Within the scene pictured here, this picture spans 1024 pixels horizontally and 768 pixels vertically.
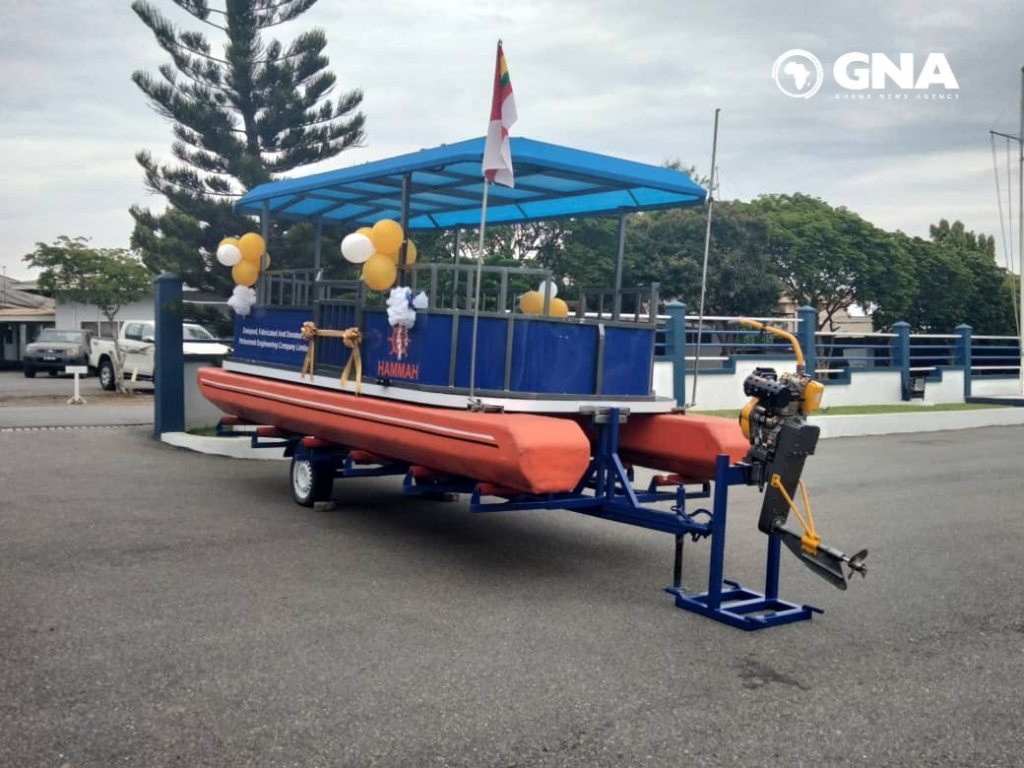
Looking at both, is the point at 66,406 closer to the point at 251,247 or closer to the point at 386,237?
the point at 251,247

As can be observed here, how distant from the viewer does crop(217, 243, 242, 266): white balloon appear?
982 centimetres

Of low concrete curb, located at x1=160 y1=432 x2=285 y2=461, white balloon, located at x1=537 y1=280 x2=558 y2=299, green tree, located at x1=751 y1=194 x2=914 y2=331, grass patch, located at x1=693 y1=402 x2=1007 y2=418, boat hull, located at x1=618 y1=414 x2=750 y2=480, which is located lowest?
low concrete curb, located at x1=160 y1=432 x2=285 y2=461

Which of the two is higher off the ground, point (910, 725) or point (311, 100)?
point (311, 100)

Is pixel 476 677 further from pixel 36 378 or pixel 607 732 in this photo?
pixel 36 378

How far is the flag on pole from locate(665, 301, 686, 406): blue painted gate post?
33.3 ft

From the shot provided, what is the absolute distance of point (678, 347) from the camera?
16.4m

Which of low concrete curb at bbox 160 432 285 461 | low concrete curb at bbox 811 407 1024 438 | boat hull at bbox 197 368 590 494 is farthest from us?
low concrete curb at bbox 811 407 1024 438

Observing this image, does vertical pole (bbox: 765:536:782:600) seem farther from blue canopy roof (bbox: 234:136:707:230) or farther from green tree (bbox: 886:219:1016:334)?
green tree (bbox: 886:219:1016:334)

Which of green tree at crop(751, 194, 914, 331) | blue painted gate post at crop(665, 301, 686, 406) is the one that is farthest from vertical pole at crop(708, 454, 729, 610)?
green tree at crop(751, 194, 914, 331)

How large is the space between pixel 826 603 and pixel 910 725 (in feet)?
6.39

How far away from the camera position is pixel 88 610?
5473 mm

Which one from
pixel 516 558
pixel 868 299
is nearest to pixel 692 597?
pixel 516 558

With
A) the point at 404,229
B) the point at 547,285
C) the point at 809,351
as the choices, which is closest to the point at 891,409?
the point at 809,351

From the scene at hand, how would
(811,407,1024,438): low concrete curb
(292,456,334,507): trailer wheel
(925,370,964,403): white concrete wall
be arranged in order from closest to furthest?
1. (292,456,334,507): trailer wheel
2. (811,407,1024,438): low concrete curb
3. (925,370,964,403): white concrete wall
